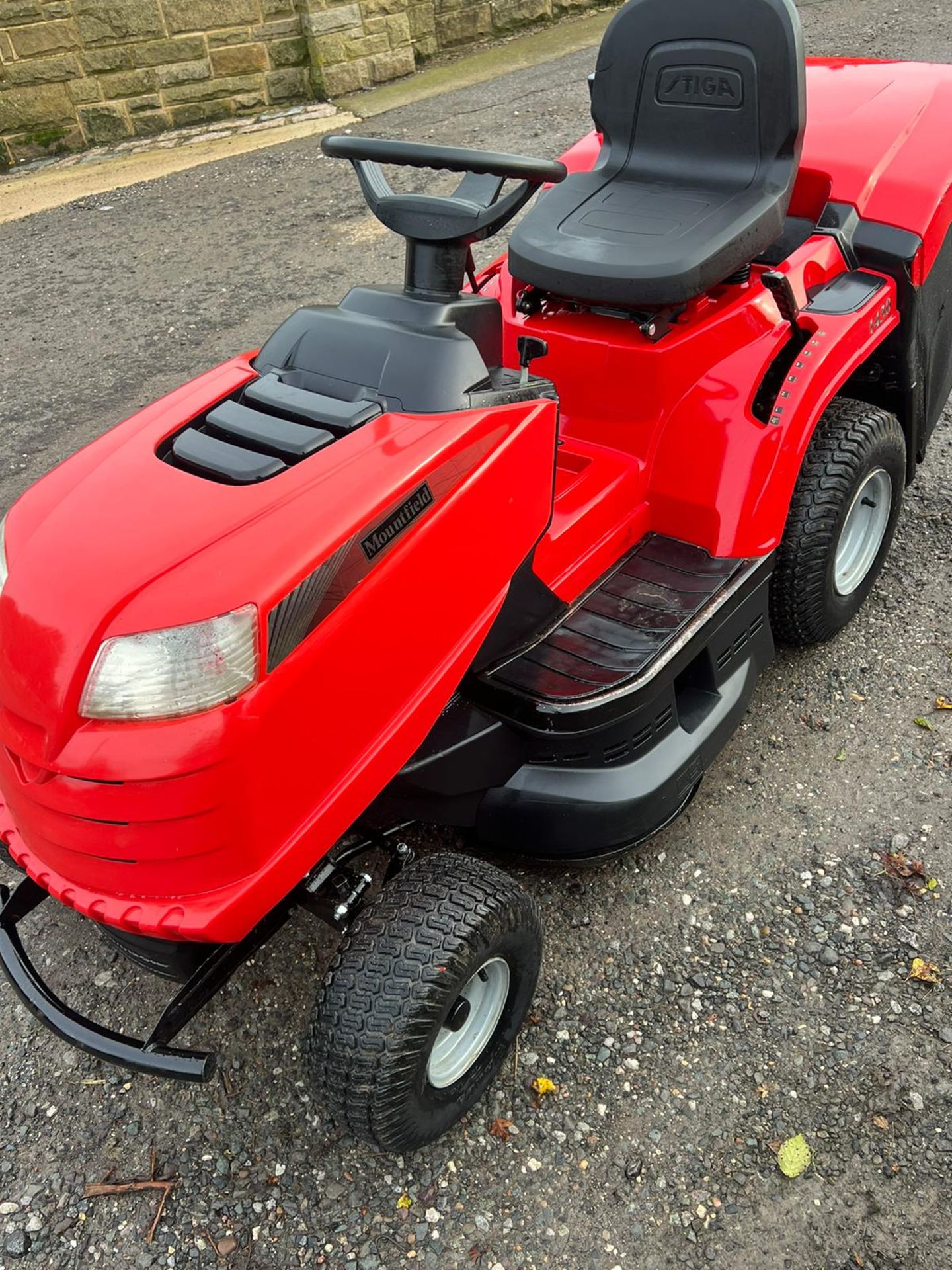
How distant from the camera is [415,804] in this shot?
1.97m

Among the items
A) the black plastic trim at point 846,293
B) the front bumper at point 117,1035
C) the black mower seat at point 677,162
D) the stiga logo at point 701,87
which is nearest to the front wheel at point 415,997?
the front bumper at point 117,1035

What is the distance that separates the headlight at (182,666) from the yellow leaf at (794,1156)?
1.21m

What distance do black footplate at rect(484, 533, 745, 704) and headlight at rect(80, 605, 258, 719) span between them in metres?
0.64

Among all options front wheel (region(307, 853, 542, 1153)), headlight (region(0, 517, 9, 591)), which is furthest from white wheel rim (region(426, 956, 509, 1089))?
headlight (region(0, 517, 9, 591))

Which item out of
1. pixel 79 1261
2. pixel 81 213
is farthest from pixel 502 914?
pixel 81 213

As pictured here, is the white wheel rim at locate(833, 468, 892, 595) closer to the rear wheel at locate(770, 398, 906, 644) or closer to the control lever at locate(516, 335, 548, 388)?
the rear wheel at locate(770, 398, 906, 644)

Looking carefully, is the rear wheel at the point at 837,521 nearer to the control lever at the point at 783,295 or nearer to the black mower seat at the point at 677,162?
the control lever at the point at 783,295

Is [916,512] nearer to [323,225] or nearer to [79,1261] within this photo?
[79,1261]

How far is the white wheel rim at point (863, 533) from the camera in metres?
2.65

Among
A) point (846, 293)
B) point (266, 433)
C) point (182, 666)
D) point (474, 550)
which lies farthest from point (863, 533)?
point (182, 666)

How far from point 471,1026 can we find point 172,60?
6.45 m

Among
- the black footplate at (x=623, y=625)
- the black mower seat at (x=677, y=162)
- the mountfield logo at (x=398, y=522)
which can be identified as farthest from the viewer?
the black mower seat at (x=677, y=162)

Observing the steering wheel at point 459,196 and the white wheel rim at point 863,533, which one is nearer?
the steering wheel at point 459,196

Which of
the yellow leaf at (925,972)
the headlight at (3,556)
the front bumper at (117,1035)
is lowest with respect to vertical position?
the yellow leaf at (925,972)
